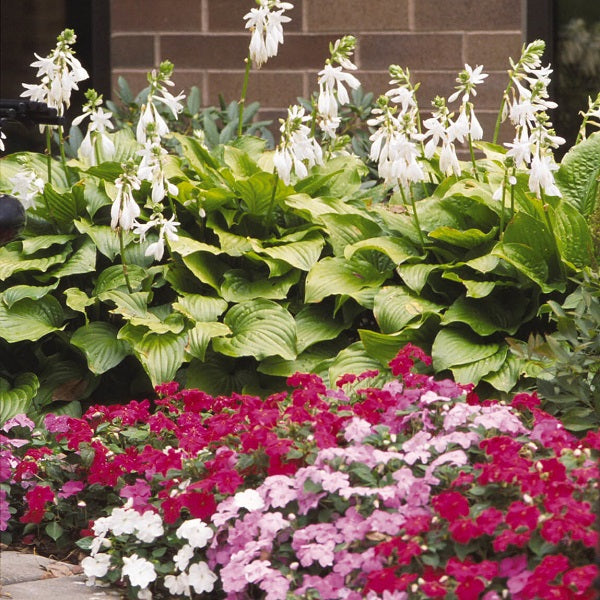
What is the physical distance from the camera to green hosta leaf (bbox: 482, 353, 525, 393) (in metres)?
3.96

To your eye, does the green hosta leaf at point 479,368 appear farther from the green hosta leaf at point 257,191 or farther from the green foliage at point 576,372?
the green hosta leaf at point 257,191

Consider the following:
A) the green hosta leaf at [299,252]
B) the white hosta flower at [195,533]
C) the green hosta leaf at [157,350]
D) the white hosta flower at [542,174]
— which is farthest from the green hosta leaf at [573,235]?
the white hosta flower at [195,533]

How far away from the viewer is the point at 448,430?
3.09 metres

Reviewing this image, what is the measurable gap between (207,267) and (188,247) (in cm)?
15

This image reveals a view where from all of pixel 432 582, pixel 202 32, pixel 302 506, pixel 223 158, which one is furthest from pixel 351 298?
pixel 202 32

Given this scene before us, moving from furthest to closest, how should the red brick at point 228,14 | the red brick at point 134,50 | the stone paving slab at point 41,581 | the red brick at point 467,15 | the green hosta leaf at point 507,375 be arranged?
the red brick at point 134,50 → the red brick at point 228,14 → the red brick at point 467,15 → the green hosta leaf at point 507,375 → the stone paving slab at point 41,581

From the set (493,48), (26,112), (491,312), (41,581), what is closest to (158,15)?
(493,48)

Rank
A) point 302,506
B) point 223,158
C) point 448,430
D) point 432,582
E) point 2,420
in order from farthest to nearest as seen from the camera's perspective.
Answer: point 223,158, point 2,420, point 448,430, point 302,506, point 432,582

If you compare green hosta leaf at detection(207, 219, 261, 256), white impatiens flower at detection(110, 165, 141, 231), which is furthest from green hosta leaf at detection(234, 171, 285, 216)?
white impatiens flower at detection(110, 165, 141, 231)

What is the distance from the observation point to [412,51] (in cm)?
657

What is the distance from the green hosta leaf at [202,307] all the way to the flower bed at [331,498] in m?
0.76

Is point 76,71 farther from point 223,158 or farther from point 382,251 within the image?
point 382,251

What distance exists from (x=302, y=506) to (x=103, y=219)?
7.29 feet

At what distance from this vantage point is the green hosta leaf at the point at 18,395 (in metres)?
4.22
